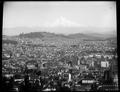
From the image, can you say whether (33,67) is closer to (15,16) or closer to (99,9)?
(15,16)

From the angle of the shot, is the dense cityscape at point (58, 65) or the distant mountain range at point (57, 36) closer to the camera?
the dense cityscape at point (58, 65)

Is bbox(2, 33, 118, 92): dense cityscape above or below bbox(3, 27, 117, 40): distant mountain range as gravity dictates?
below

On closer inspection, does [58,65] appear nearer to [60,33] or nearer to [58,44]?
[58,44]

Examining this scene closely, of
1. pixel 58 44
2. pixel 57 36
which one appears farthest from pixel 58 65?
pixel 57 36

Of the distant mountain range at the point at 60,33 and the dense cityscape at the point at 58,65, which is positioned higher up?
the distant mountain range at the point at 60,33

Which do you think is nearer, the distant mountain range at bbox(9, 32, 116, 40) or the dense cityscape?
the dense cityscape

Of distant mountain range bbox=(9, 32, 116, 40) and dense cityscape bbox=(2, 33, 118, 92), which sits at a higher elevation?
distant mountain range bbox=(9, 32, 116, 40)

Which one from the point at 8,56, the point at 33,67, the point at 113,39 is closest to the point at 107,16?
the point at 113,39
